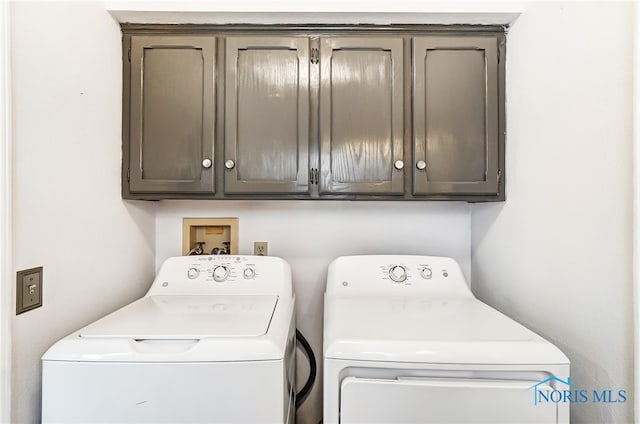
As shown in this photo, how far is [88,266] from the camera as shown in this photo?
1188mm

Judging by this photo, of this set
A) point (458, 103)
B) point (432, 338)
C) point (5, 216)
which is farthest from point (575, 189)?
point (5, 216)

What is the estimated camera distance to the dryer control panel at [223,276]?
142 cm

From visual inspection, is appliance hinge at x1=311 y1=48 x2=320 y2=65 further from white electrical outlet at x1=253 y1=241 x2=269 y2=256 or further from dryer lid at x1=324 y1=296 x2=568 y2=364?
dryer lid at x1=324 y1=296 x2=568 y2=364

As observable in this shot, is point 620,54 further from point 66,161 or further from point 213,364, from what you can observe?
point 66,161

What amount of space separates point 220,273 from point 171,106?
2.51 feet

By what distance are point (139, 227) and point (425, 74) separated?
1507 mm

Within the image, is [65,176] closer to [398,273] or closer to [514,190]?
[398,273]

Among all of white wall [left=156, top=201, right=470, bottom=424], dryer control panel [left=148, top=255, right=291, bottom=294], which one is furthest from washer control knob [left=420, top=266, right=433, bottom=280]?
dryer control panel [left=148, top=255, right=291, bottom=294]

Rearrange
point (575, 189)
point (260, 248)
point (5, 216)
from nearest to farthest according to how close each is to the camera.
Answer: point (5, 216)
point (575, 189)
point (260, 248)

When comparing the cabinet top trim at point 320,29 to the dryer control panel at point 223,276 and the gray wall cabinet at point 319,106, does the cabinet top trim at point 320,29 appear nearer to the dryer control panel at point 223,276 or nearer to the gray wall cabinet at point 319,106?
the gray wall cabinet at point 319,106

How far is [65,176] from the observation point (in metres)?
1.07

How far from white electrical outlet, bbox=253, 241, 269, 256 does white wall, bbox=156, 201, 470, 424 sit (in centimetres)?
2

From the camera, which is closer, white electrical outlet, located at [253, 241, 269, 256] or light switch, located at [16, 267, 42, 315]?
light switch, located at [16, 267, 42, 315]

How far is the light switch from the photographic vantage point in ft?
2.94
